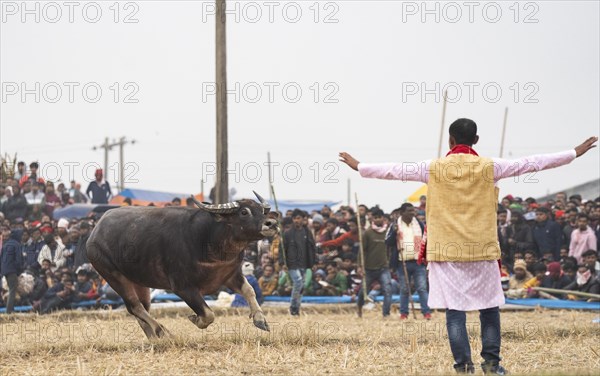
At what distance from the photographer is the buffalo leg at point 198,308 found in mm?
10953

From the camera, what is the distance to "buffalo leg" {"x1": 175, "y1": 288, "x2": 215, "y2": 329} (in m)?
11.0

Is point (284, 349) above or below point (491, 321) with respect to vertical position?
below

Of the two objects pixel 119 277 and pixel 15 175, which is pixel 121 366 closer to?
pixel 119 277

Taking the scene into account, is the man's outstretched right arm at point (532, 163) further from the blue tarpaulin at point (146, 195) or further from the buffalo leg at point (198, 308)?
the blue tarpaulin at point (146, 195)

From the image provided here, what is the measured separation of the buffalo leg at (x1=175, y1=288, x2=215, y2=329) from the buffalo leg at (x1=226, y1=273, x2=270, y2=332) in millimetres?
473

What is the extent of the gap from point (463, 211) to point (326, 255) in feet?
42.1

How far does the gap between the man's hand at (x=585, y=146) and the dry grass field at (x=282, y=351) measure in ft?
5.46

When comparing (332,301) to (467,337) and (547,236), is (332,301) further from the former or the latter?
(467,337)

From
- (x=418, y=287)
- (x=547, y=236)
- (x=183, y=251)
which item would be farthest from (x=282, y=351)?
(x=547, y=236)

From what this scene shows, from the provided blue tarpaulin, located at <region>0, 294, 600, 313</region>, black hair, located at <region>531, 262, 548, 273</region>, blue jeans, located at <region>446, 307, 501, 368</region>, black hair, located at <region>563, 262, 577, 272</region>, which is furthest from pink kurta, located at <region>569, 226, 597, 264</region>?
blue jeans, located at <region>446, 307, 501, 368</region>

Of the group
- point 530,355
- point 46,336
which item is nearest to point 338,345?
point 530,355

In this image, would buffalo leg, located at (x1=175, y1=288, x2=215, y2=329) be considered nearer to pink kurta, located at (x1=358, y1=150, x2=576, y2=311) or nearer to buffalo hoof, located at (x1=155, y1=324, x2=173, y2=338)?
buffalo hoof, located at (x1=155, y1=324, x2=173, y2=338)

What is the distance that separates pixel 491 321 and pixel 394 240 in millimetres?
8580

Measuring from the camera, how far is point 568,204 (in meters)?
19.2
